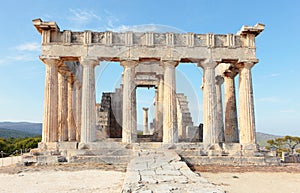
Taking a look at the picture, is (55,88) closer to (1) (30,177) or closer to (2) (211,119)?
(1) (30,177)

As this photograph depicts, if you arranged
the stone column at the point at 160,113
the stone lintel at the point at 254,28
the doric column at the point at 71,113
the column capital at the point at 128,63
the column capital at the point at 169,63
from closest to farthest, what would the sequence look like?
the column capital at the point at 128,63
the column capital at the point at 169,63
the stone lintel at the point at 254,28
the doric column at the point at 71,113
the stone column at the point at 160,113

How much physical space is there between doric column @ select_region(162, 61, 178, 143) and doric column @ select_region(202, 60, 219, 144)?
2219 millimetres

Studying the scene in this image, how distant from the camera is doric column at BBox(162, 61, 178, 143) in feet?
70.7

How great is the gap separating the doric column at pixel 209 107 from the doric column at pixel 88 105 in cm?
805

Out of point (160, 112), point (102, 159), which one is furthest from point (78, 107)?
point (102, 159)

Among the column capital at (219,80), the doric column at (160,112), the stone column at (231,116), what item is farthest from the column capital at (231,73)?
the doric column at (160,112)

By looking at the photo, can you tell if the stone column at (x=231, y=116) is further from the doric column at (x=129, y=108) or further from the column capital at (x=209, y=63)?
the doric column at (x=129, y=108)

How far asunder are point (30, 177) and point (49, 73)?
9.62 m

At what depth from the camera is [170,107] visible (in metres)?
21.9

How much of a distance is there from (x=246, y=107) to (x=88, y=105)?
11513 mm

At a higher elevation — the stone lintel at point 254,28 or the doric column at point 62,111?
the stone lintel at point 254,28

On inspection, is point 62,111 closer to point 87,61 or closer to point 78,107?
point 78,107

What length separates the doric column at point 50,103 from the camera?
20812mm

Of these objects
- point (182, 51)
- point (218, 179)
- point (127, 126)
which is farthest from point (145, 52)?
point (218, 179)
